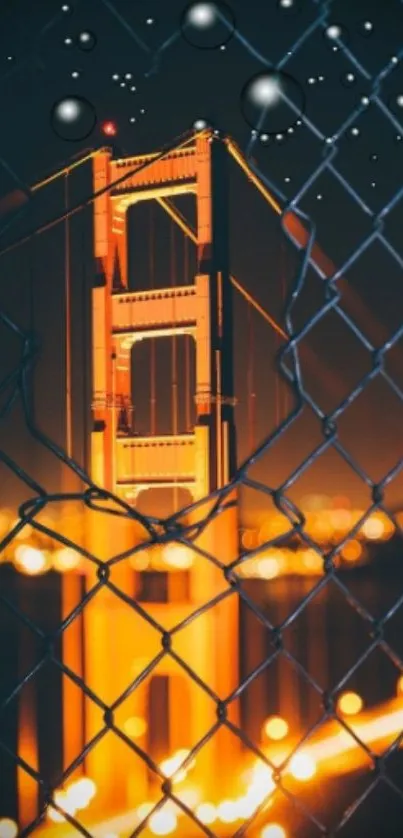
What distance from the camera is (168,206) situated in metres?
8.26

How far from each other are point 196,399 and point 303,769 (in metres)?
2.40

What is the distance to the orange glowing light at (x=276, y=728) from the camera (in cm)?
882

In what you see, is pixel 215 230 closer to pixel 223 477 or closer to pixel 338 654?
pixel 223 477

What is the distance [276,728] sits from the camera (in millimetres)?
8969

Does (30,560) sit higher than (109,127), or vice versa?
(30,560)

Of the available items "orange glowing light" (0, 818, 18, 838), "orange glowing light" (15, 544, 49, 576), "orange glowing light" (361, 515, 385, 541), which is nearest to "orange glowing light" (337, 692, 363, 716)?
"orange glowing light" (361, 515, 385, 541)

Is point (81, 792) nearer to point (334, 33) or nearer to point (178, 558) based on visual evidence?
point (178, 558)

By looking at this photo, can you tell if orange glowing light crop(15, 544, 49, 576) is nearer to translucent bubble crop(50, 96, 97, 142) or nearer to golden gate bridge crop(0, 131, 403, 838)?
golden gate bridge crop(0, 131, 403, 838)

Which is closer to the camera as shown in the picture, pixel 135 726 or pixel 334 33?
pixel 334 33

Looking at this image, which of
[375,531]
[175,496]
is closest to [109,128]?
[175,496]

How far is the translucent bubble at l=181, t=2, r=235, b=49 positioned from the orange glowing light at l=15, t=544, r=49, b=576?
1216cm

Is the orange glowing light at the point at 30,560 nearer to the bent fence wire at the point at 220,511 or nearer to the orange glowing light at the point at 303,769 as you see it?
the orange glowing light at the point at 303,769

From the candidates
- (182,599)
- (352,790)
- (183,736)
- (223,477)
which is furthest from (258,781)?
(182,599)

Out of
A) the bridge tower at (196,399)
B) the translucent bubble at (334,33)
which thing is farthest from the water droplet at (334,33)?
the bridge tower at (196,399)
